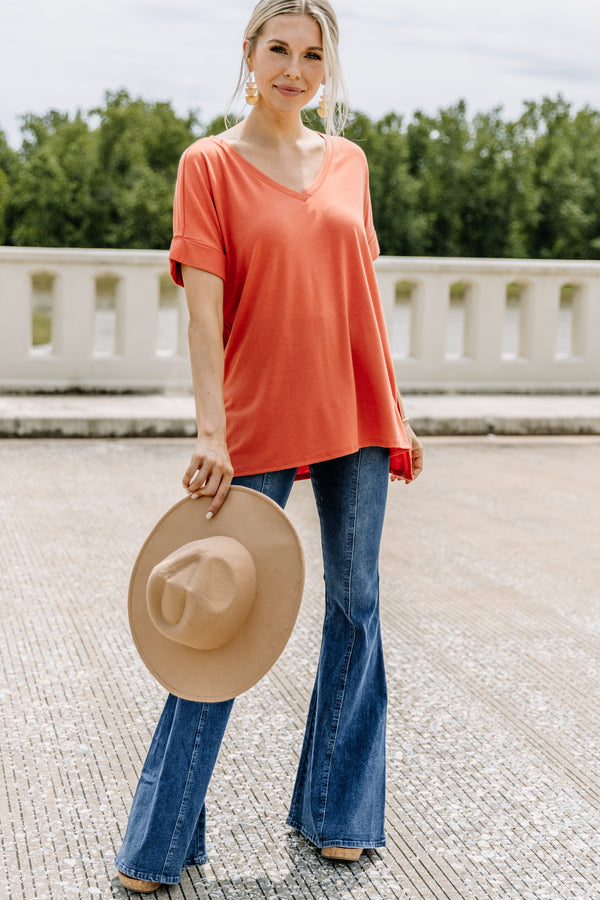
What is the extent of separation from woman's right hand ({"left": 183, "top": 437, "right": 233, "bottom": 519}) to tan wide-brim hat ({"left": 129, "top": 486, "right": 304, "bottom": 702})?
0.07ft

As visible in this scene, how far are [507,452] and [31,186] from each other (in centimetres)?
2332

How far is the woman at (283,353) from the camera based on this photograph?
2504mm

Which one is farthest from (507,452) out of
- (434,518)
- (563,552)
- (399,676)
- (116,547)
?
(399,676)

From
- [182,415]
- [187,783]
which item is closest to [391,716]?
[187,783]

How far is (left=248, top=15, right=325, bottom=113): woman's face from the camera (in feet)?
8.28

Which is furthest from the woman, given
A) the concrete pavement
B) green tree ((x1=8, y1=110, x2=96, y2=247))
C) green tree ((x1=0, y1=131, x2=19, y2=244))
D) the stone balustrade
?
green tree ((x1=0, y1=131, x2=19, y2=244))

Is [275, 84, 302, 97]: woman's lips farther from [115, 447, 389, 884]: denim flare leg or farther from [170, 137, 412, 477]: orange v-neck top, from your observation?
[115, 447, 389, 884]: denim flare leg

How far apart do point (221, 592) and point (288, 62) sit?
3.64 feet

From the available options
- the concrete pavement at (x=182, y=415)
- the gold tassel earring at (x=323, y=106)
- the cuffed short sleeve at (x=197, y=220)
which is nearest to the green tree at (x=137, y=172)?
the concrete pavement at (x=182, y=415)

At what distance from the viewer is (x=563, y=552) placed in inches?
229

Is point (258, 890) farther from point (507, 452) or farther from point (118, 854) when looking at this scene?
point (507, 452)

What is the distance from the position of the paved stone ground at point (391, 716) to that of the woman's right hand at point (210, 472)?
34.0 inches

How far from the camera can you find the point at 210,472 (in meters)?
2.52

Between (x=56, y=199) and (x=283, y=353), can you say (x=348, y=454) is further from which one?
(x=56, y=199)
